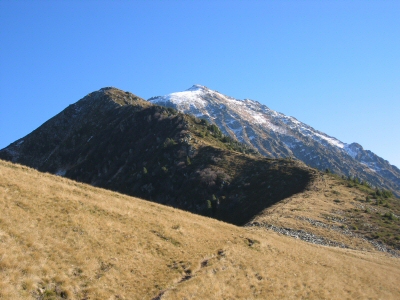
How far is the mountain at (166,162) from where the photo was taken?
7994 centimetres

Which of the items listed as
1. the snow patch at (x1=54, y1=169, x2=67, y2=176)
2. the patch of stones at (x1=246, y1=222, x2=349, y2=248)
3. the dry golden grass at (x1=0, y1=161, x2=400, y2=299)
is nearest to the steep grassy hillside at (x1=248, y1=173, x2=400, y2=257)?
the patch of stones at (x1=246, y1=222, x2=349, y2=248)

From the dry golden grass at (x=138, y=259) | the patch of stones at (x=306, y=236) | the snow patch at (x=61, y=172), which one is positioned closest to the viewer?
the dry golden grass at (x=138, y=259)

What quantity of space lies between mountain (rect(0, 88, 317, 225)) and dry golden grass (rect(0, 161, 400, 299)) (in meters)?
34.7

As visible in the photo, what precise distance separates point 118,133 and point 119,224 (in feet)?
436

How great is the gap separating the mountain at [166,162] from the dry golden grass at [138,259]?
34.7 meters

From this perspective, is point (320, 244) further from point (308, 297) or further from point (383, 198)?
point (383, 198)

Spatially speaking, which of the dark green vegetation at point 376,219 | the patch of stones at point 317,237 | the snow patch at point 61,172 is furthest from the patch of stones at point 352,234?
the snow patch at point 61,172

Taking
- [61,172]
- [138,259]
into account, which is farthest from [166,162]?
[138,259]

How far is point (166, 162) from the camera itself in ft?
362

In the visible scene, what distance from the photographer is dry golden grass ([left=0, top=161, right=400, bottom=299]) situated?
1648 centimetres

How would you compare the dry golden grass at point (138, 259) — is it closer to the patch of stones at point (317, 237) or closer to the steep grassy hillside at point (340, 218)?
the patch of stones at point (317, 237)

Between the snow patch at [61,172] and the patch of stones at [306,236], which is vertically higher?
the snow patch at [61,172]

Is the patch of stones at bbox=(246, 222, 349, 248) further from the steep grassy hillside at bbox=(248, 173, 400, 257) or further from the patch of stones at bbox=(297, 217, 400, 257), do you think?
the patch of stones at bbox=(297, 217, 400, 257)

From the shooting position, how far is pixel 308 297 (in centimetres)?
2395
